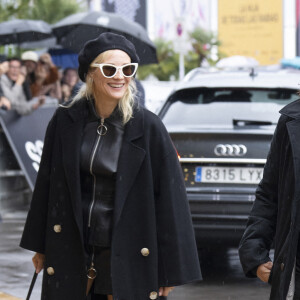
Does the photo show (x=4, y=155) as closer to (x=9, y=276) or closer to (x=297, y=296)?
(x=9, y=276)

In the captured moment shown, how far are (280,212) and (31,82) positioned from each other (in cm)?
1055

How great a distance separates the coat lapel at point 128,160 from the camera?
12.5ft

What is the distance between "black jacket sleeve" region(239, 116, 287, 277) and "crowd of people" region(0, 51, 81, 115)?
680 centimetres

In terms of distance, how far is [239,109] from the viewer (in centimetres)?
777

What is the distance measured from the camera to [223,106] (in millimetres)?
7844

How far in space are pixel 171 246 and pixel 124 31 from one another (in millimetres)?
11503

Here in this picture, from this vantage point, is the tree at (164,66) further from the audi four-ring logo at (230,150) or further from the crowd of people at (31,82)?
the audi four-ring logo at (230,150)

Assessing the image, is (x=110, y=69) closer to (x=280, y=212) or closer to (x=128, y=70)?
(x=128, y=70)

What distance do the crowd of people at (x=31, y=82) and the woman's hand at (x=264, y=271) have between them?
691 cm

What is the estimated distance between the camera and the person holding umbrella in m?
3.85

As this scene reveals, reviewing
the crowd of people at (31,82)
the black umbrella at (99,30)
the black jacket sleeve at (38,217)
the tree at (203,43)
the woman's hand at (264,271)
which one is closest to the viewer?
the woman's hand at (264,271)

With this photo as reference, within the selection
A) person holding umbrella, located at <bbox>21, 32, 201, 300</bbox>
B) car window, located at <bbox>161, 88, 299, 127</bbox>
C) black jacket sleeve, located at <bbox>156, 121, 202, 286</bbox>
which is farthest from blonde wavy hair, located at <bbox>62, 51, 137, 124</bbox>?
car window, located at <bbox>161, 88, 299, 127</bbox>

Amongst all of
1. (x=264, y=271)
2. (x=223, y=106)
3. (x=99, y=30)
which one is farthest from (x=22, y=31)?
(x=264, y=271)

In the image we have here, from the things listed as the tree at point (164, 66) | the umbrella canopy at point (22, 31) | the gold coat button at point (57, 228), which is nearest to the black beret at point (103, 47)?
the gold coat button at point (57, 228)
